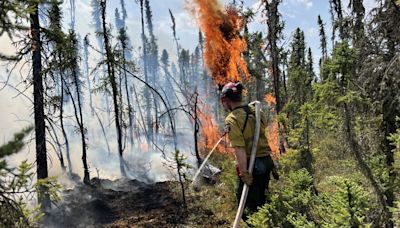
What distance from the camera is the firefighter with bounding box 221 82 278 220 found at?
4977 millimetres

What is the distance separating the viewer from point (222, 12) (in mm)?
18188

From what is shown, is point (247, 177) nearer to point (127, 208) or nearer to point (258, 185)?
point (258, 185)

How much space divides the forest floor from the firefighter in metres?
4.40

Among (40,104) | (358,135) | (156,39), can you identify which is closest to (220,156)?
(40,104)

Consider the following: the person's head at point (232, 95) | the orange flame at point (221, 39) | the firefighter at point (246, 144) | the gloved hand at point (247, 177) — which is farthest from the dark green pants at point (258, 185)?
the orange flame at point (221, 39)

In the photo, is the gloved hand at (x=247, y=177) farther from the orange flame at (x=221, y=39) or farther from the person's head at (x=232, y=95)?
the orange flame at (x=221, y=39)

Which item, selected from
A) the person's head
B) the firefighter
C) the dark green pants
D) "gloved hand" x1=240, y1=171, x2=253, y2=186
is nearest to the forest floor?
the dark green pants

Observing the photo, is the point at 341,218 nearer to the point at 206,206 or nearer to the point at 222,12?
the point at 206,206

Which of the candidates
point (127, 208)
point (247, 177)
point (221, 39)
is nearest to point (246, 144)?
point (247, 177)

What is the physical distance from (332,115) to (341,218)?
3634 mm

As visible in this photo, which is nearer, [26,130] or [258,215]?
[26,130]

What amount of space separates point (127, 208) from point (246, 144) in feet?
40.0

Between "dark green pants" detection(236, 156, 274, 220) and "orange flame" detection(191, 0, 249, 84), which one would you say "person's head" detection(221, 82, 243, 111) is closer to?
"dark green pants" detection(236, 156, 274, 220)

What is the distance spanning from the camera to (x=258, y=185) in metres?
5.38
